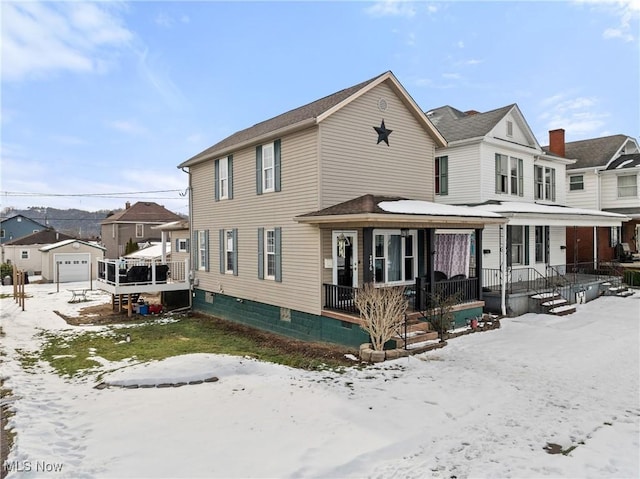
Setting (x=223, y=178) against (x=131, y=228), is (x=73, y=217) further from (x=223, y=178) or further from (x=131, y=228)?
(x=223, y=178)

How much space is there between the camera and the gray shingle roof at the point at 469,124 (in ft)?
59.1

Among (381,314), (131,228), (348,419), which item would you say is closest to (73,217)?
(131,228)

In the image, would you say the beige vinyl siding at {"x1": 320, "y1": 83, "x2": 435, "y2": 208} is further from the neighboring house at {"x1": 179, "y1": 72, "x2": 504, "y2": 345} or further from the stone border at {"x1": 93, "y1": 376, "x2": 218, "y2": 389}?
the stone border at {"x1": 93, "y1": 376, "x2": 218, "y2": 389}

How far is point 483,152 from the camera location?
17719 mm

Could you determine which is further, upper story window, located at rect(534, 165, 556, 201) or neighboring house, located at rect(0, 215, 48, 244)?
neighboring house, located at rect(0, 215, 48, 244)

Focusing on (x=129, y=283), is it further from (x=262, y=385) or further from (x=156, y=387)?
(x=262, y=385)

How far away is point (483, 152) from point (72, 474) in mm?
17586

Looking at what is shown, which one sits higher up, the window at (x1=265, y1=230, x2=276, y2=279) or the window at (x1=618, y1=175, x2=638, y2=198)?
the window at (x1=618, y1=175, x2=638, y2=198)

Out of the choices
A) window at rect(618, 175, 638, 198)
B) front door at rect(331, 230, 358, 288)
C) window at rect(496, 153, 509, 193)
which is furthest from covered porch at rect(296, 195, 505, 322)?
window at rect(618, 175, 638, 198)

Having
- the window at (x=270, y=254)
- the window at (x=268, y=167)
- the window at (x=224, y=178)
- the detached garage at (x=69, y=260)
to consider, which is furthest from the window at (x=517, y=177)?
the detached garage at (x=69, y=260)

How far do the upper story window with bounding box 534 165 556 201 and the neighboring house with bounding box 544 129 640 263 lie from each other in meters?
3.75

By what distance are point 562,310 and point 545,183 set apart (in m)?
9.46

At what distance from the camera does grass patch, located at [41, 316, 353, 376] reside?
1055cm

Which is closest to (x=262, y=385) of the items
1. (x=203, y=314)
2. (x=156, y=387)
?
(x=156, y=387)
